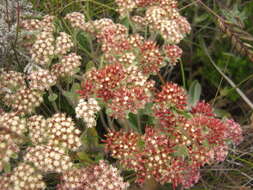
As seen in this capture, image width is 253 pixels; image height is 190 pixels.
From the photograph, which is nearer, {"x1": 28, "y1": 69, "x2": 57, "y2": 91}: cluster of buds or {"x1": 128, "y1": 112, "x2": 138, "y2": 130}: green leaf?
{"x1": 28, "y1": 69, "x2": 57, "y2": 91}: cluster of buds

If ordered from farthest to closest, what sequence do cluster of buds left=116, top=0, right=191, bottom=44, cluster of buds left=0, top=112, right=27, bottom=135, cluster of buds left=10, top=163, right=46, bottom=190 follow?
1. cluster of buds left=116, top=0, right=191, bottom=44
2. cluster of buds left=0, top=112, right=27, bottom=135
3. cluster of buds left=10, top=163, right=46, bottom=190

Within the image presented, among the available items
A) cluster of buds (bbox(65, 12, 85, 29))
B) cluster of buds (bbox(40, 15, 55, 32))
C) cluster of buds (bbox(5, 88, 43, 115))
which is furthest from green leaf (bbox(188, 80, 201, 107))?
cluster of buds (bbox(5, 88, 43, 115))

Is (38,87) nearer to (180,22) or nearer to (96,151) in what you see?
(96,151)

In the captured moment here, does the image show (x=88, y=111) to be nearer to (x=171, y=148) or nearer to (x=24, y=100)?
(x=24, y=100)

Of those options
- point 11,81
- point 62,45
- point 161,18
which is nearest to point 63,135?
point 11,81

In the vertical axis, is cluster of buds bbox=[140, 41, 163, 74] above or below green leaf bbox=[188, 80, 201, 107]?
above

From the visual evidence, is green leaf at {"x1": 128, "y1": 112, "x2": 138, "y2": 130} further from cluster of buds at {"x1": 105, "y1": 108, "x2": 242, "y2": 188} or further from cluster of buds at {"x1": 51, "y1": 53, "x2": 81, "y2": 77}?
cluster of buds at {"x1": 51, "y1": 53, "x2": 81, "y2": 77}

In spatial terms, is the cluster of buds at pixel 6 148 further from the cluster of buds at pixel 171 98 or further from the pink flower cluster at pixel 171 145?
the cluster of buds at pixel 171 98
